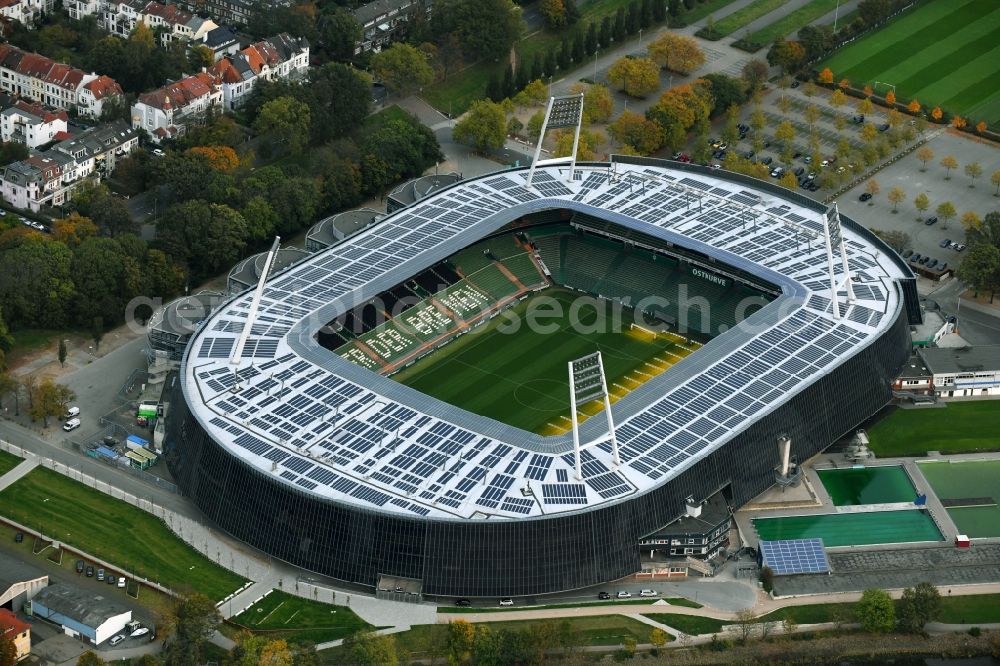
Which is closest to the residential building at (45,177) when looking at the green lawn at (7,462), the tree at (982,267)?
the green lawn at (7,462)

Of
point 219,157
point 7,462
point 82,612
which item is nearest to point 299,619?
point 82,612

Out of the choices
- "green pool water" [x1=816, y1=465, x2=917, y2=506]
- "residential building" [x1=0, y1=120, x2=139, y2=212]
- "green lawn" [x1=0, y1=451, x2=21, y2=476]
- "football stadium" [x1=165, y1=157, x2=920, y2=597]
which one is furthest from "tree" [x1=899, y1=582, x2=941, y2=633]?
"residential building" [x1=0, y1=120, x2=139, y2=212]

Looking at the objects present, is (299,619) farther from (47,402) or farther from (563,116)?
(563,116)

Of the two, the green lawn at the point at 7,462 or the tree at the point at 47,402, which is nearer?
the green lawn at the point at 7,462

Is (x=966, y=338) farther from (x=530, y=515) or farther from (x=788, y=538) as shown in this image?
(x=530, y=515)

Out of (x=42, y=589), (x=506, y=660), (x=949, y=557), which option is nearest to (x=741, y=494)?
(x=949, y=557)

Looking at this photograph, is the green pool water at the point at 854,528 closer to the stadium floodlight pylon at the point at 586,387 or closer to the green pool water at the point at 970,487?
the green pool water at the point at 970,487
